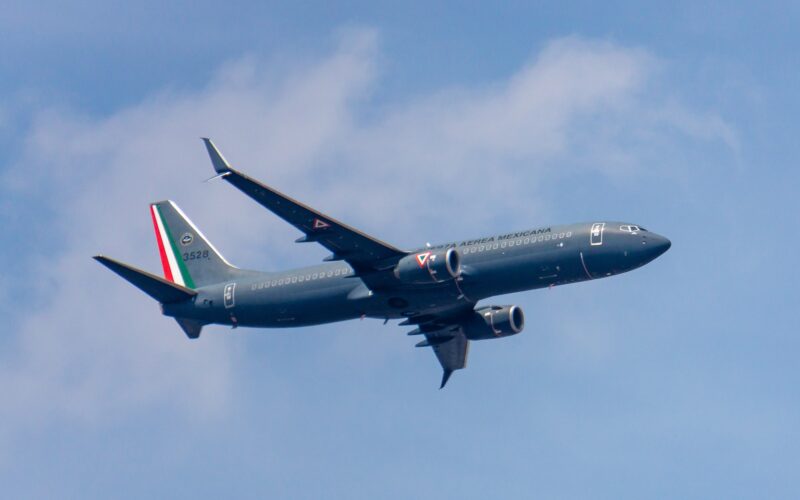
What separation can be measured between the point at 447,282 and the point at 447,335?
11724mm

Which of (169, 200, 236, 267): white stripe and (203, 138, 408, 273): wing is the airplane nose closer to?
(203, 138, 408, 273): wing

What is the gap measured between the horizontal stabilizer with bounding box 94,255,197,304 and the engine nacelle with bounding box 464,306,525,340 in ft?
60.5

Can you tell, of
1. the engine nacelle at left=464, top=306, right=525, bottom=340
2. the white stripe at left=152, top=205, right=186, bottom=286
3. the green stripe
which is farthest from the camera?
the white stripe at left=152, top=205, right=186, bottom=286

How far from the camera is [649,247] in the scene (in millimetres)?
75312

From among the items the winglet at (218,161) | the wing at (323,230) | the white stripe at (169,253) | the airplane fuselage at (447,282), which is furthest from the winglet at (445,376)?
the winglet at (218,161)

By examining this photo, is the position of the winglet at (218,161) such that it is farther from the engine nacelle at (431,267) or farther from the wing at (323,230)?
the engine nacelle at (431,267)

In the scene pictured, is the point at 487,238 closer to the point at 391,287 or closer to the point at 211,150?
the point at 391,287

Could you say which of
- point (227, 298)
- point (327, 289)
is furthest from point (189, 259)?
point (327, 289)

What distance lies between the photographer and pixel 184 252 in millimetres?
91812

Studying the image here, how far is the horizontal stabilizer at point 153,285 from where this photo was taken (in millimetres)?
80688

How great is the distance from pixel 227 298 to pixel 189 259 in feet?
26.1

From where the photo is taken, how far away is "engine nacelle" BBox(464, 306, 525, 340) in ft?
279

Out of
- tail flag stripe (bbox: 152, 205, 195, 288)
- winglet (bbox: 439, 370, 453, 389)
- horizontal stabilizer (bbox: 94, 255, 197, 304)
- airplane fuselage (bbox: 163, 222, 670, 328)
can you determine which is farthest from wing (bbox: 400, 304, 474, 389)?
tail flag stripe (bbox: 152, 205, 195, 288)

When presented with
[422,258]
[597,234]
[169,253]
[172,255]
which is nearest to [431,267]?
[422,258]
